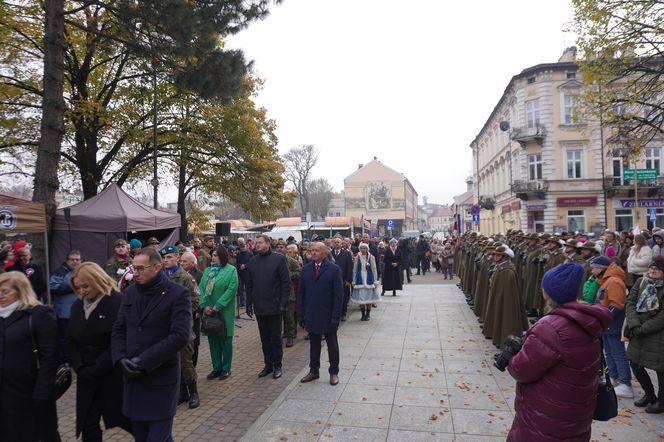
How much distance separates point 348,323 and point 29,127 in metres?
14.2

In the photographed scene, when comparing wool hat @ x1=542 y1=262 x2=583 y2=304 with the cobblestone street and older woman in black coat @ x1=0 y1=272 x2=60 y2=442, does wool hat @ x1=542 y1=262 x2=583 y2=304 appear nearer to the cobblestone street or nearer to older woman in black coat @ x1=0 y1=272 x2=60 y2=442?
the cobblestone street

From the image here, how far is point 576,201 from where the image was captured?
35.1 meters

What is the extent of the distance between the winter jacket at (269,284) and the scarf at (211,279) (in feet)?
1.70

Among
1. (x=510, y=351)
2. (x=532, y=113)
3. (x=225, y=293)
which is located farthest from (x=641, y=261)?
(x=532, y=113)

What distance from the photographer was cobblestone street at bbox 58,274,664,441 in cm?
467

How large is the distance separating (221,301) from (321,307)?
1349mm

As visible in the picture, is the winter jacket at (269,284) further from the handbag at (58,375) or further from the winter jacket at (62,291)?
the handbag at (58,375)

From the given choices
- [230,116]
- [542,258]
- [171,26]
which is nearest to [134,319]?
[171,26]

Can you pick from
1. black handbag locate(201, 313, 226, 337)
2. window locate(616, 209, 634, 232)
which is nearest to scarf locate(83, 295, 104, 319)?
black handbag locate(201, 313, 226, 337)

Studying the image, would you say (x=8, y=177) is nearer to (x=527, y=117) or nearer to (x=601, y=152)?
(x=527, y=117)

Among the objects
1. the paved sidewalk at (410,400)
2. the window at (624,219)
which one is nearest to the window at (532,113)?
the window at (624,219)

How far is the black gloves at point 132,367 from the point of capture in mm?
3385

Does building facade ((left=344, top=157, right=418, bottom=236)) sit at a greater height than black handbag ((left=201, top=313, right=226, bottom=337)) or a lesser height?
greater

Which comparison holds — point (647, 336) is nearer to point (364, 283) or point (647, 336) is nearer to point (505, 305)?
point (505, 305)
